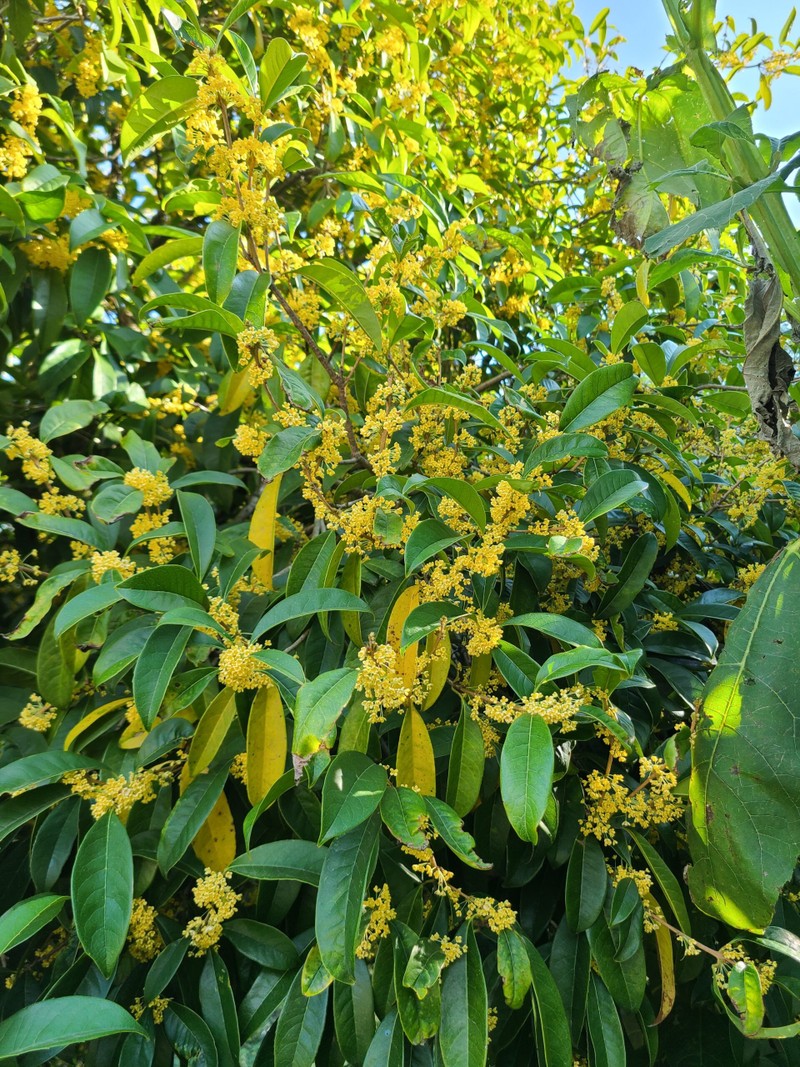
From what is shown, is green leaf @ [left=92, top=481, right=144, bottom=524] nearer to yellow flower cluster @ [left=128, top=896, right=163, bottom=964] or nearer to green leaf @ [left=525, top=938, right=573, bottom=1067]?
yellow flower cluster @ [left=128, top=896, right=163, bottom=964]

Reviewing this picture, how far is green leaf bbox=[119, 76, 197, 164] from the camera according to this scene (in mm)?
1237

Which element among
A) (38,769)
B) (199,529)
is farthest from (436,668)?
(38,769)

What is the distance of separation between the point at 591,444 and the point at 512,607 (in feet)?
0.99

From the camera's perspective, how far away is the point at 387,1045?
94 centimetres

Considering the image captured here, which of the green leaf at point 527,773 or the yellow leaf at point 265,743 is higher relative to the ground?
the green leaf at point 527,773

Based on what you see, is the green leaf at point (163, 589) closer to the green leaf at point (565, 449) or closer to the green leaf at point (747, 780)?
the green leaf at point (565, 449)

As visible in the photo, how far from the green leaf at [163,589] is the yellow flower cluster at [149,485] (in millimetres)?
323

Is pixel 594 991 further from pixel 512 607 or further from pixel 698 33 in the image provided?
pixel 698 33

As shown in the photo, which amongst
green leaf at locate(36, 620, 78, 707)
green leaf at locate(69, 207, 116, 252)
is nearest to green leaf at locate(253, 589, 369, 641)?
green leaf at locate(36, 620, 78, 707)

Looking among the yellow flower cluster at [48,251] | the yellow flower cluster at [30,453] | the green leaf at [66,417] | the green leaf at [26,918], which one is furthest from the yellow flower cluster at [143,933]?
the yellow flower cluster at [48,251]

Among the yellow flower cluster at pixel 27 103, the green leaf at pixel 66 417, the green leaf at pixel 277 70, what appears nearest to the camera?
the green leaf at pixel 277 70

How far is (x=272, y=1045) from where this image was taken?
109 cm

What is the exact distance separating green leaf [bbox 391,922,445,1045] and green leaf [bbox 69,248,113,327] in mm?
1542

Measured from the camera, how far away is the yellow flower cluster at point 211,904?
1025mm
